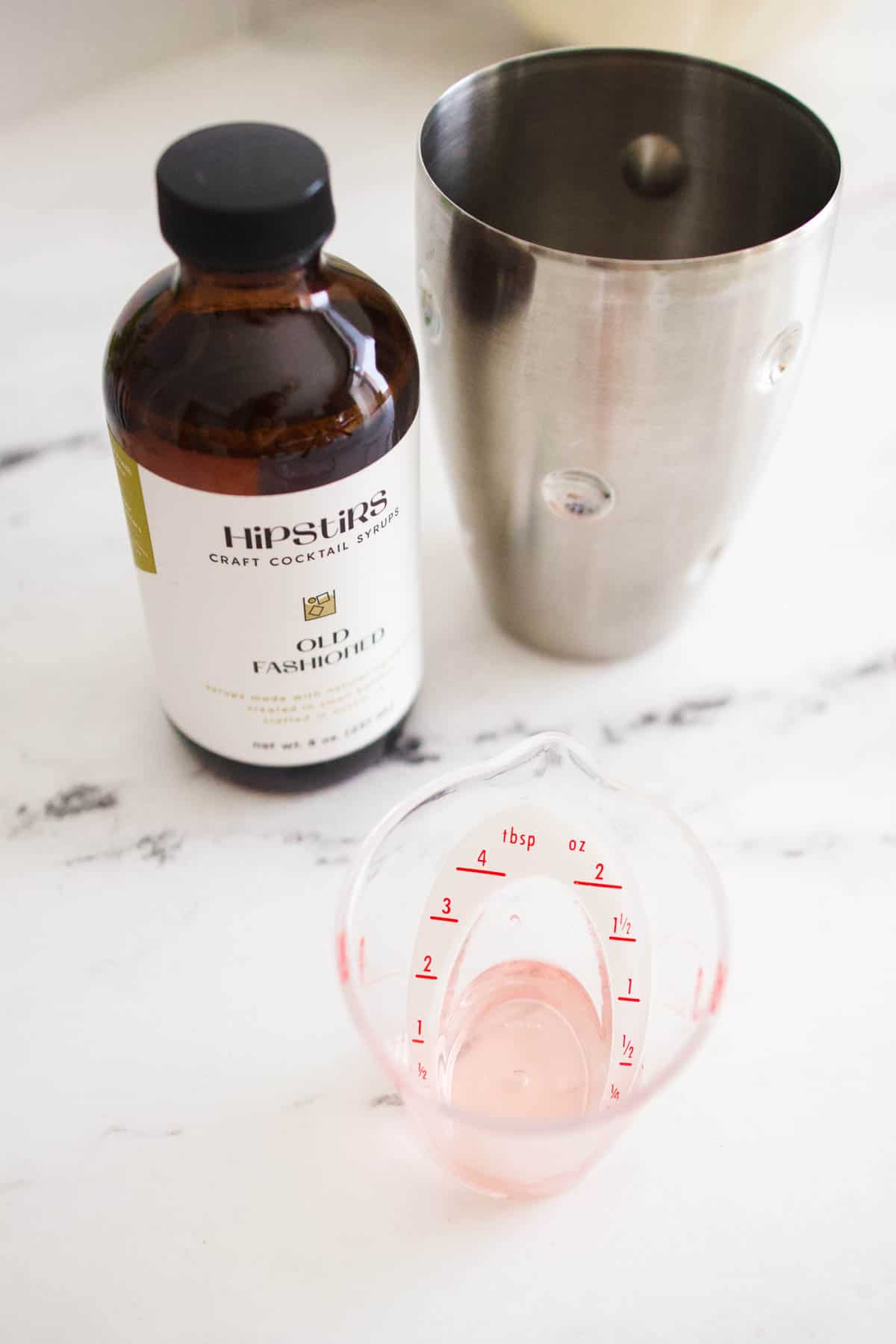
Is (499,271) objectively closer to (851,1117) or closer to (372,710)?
(372,710)

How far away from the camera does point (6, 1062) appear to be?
1.47 feet

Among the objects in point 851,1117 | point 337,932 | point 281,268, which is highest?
point 281,268

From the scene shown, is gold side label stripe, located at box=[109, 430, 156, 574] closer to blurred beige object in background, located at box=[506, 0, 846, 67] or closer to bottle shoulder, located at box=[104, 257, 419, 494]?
bottle shoulder, located at box=[104, 257, 419, 494]

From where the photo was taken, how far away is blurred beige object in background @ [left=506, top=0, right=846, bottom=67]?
747 millimetres

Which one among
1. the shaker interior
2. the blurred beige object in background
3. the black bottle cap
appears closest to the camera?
the black bottle cap

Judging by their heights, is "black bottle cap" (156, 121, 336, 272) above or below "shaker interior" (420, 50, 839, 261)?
Answer: above

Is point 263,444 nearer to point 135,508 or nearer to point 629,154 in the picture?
point 135,508

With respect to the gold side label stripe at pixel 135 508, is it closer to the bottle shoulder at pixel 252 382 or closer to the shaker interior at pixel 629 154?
the bottle shoulder at pixel 252 382

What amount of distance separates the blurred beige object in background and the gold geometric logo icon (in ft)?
1.42

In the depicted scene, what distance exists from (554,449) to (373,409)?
0.31 ft

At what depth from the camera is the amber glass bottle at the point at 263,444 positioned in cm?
39

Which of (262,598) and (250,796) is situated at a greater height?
(262,598)

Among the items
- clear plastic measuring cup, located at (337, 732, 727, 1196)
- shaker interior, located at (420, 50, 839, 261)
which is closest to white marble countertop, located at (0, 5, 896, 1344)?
clear plastic measuring cup, located at (337, 732, 727, 1196)

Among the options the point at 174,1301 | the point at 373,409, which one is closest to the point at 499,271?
the point at 373,409
